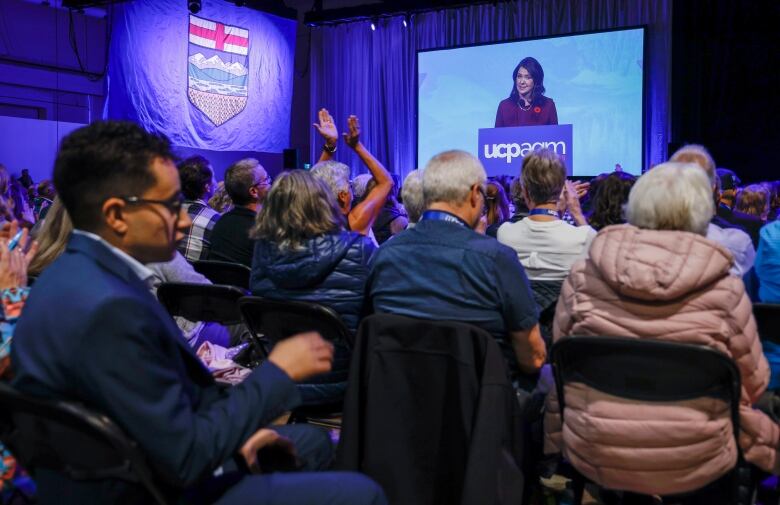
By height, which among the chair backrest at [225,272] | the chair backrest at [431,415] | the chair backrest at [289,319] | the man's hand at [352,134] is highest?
the man's hand at [352,134]

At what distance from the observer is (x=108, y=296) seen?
1312mm

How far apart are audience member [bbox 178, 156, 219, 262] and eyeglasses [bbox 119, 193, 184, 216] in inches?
103

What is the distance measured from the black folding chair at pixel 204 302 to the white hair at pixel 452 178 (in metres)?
0.96

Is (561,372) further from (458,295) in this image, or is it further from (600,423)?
(458,295)

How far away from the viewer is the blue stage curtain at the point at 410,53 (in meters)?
10.9

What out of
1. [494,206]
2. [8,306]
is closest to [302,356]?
[8,306]

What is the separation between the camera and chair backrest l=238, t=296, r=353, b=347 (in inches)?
100

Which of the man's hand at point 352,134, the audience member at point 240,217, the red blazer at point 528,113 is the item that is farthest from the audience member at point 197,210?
the red blazer at point 528,113

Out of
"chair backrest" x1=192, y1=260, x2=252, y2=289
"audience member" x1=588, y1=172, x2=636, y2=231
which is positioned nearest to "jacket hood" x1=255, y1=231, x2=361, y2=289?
"chair backrest" x1=192, y1=260, x2=252, y2=289

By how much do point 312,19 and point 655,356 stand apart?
11678mm

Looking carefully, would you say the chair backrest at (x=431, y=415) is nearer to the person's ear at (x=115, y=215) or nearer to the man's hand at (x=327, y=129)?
the person's ear at (x=115, y=215)

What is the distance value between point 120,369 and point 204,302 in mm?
1884

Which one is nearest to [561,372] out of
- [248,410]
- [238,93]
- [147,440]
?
[248,410]

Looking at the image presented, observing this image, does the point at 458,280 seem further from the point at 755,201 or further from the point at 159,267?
the point at 755,201
